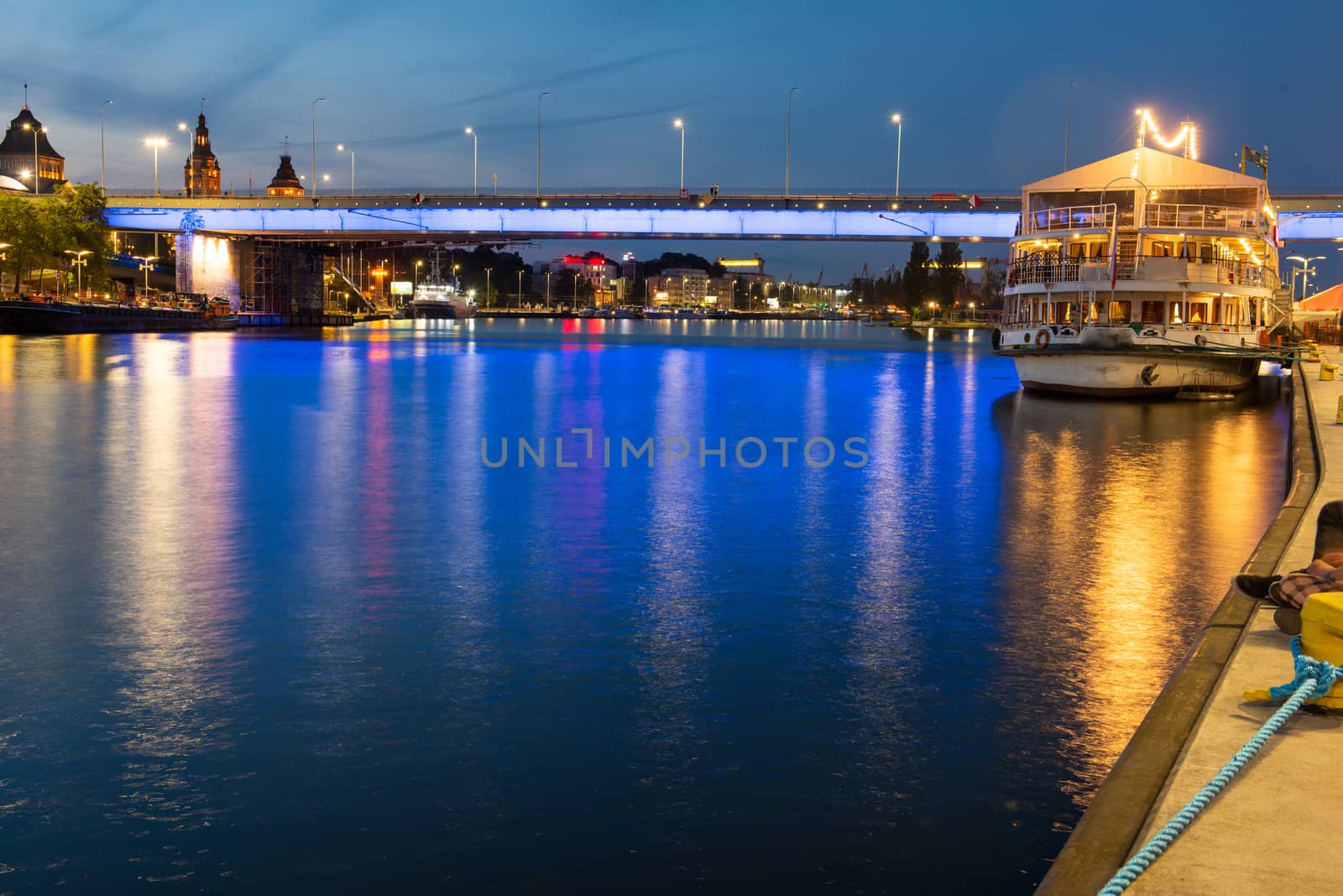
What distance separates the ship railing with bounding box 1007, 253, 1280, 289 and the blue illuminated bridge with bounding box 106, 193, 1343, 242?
4317 centimetres

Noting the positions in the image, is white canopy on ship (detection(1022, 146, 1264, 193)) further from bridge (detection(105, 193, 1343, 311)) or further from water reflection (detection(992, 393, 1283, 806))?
bridge (detection(105, 193, 1343, 311))

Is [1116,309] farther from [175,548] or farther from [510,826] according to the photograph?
[510,826]

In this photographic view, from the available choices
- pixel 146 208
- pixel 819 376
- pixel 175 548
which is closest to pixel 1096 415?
pixel 819 376

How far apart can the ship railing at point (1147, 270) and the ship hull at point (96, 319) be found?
72.9m

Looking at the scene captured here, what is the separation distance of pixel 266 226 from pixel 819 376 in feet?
216

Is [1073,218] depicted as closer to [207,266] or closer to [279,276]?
[207,266]

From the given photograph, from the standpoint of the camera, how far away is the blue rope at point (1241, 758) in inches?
205

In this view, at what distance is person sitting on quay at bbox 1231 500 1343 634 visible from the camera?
28.9 ft

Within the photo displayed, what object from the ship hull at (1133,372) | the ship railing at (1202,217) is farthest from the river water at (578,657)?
the ship railing at (1202,217)

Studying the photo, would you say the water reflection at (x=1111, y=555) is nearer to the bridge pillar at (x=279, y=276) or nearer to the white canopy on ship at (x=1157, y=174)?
the white canopy on ship at (x=1157, y=174)

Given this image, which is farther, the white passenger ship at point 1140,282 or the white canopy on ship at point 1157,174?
the white canopy on ship at point 1157,174

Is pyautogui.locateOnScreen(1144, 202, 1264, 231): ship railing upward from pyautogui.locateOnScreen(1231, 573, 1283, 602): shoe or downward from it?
upward

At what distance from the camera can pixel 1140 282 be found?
43.0 metres

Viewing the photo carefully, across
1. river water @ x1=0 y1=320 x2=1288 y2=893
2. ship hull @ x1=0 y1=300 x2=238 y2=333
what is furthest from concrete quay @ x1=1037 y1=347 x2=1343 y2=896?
ship hull @ x1=0 y1=300 x2=238 y2=333
